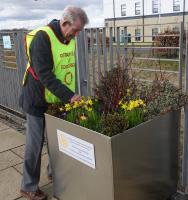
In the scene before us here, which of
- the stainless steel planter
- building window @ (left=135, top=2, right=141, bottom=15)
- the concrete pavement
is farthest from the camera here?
building window @ (left=135, top=2, right=141, bottom=15)

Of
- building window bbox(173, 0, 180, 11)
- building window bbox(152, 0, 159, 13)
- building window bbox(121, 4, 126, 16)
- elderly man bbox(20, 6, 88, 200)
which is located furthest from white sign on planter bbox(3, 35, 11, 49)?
building window bbox(121, 4, 126, 16)

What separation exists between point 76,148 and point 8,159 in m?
2.16

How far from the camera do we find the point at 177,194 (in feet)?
10.6

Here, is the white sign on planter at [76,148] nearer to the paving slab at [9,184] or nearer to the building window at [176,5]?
the paving slab at [9,184]

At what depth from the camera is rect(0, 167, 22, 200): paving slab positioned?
355 centimetres

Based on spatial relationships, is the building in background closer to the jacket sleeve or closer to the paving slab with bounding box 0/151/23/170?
the paving slab with bounding box 0/151/23/170

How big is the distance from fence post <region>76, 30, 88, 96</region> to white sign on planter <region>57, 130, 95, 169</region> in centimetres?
175

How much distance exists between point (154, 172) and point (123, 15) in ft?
130

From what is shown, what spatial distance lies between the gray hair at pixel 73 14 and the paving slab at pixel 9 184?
2136mm

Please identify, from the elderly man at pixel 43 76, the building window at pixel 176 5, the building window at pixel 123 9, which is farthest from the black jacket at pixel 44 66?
the building window at pixel 123 9

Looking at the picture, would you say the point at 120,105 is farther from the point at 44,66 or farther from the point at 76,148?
the point at 44,66

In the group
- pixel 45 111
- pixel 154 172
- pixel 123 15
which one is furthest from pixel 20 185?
pixel 123 15

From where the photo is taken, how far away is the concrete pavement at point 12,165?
3629mm

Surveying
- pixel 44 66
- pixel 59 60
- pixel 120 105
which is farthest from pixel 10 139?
pixel 120 105
